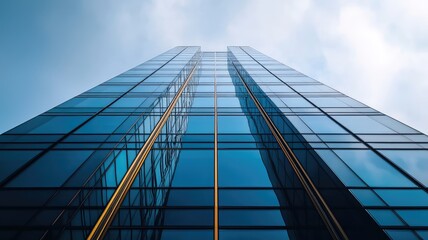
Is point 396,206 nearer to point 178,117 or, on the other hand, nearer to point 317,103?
point 317,103

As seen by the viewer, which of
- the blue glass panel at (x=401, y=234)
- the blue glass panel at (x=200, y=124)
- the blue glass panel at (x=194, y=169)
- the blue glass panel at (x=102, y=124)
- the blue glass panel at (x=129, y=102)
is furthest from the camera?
the blue glass panel at (x=129, y=102)

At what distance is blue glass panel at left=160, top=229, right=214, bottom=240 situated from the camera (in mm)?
8250

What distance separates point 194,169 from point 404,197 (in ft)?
21.3

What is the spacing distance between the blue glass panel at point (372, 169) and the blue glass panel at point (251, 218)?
115 inches

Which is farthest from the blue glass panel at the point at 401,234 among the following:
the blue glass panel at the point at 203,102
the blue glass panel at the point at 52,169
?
the blue glass panel at the point at 203,102

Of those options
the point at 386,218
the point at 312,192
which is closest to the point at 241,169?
the point at 312,192

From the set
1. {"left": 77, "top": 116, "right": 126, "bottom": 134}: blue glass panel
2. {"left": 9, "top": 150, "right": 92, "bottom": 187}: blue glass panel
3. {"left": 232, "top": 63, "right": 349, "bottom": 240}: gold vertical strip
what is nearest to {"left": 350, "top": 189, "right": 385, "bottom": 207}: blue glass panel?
{"left": 232, "top": 63, "right": 349, "bottom": 240}: gold vertical strip

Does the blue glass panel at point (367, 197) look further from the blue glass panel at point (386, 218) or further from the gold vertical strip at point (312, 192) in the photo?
the gold vertical strip at point (312, 192)

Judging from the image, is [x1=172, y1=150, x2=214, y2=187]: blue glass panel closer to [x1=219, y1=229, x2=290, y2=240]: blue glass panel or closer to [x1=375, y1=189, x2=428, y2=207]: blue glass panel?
[x1=219, y1=229, x2=290, y2=240]: blue glass panel

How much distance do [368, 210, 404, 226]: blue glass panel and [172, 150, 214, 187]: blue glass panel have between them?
4775 millimetres

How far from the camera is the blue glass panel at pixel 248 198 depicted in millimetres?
9719

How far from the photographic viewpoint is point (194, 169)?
38.7 feet

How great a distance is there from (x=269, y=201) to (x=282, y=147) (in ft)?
11.1

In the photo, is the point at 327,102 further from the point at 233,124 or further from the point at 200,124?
the point at 200,124
